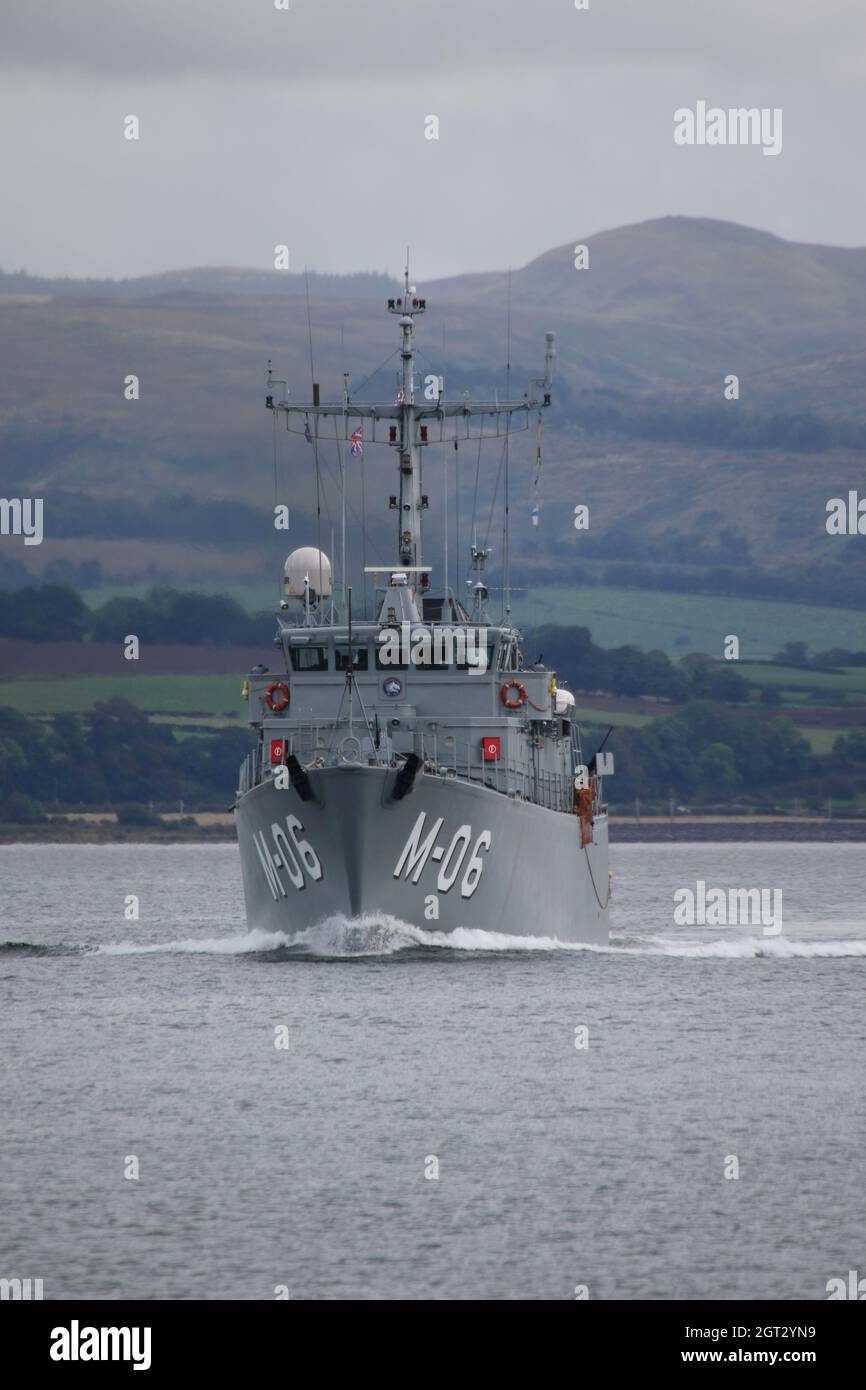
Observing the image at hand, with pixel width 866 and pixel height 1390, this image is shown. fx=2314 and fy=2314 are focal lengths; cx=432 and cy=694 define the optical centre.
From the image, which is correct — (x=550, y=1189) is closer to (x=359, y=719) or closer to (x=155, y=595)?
(x=359, y=719)

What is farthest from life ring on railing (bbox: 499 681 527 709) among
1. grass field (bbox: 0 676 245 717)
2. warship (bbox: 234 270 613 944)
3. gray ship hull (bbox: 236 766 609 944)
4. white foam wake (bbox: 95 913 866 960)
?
grass field (bbox: 0 676 245 717)

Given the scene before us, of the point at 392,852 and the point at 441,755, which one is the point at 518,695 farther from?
the point at 392,852

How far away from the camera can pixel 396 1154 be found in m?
27.3

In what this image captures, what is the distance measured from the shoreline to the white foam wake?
116385 mm

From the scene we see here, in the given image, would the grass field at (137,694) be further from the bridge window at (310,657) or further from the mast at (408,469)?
the bridge window at (310,657)

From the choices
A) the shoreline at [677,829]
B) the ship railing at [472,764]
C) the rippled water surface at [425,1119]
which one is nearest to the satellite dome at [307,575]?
the ship railing at [472,764]

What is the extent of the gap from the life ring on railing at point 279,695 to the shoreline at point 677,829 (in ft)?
428

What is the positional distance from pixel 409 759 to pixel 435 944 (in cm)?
395

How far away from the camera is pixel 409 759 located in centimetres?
4081

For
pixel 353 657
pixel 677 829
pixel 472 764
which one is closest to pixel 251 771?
pixel 353 657

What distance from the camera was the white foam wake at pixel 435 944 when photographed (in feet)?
139

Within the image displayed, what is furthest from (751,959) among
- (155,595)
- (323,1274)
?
(155,595)
